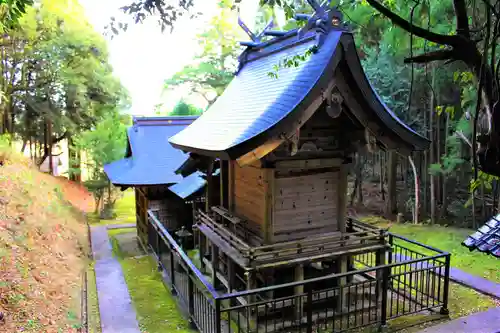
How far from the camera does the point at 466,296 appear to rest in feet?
26.9

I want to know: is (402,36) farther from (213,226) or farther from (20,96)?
(20,96)

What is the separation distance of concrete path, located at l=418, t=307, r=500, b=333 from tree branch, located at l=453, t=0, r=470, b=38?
5284 mm

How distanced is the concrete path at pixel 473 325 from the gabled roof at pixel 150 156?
7630 millimetres

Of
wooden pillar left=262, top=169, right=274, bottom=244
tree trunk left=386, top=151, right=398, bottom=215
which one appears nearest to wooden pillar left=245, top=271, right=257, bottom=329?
wooden pillar left=262, top=169, right=274, bottom=244

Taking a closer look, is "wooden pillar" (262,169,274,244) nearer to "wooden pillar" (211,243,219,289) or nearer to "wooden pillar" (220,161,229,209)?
"wooden pillar" (211,243,219,289)

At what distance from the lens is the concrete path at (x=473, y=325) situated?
6617 millimetres

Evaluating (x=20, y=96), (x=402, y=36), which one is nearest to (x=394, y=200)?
(x=402, y=36)

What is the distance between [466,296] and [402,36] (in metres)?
6.78

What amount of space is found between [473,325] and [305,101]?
5.19 meters

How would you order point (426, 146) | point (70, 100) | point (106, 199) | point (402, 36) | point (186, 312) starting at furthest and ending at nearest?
1. point (70, 100)
2. point (106, 199)
3. point (402, 36)
4. point (186, 312)
5. point (426, 146)

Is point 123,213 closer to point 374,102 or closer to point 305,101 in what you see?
Answer: point 305,101

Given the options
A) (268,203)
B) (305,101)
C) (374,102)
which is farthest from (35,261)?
(374,102)

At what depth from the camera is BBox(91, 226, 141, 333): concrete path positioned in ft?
23.0

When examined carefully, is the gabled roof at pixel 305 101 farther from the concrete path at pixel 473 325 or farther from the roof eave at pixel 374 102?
the concrete path at pixel 473 325
